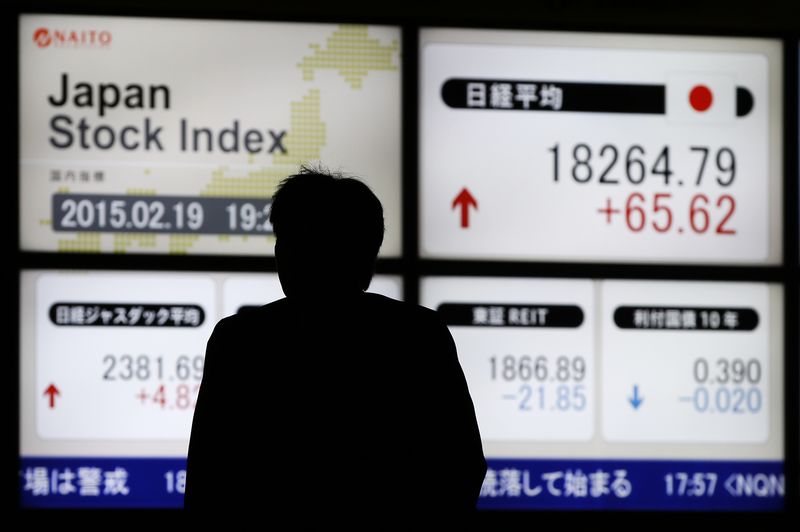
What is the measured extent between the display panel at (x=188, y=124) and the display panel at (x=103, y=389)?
0.21 m

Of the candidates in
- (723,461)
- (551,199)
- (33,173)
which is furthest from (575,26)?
(33,173)

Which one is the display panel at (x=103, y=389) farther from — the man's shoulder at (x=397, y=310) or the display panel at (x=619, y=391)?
the man's shoulder at (x=397, y=310)

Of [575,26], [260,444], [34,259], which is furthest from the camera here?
[575,26]

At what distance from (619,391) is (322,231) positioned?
7.90 ft

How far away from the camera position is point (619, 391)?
373cm

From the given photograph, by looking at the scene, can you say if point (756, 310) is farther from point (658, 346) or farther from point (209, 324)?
point (209, 324)

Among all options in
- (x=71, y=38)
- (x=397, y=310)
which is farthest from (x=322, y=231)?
(x=71, y=38)

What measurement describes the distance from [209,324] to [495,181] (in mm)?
1359

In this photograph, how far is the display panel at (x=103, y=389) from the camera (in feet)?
11.7

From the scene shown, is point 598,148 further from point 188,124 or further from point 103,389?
point 103,389

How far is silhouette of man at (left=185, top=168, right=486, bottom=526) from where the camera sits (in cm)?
160

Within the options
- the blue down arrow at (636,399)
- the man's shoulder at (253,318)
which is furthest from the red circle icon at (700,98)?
the man's shoulder at (253,318)

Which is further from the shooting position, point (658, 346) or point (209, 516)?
point (658, 346)

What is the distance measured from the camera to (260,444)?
1.60m
